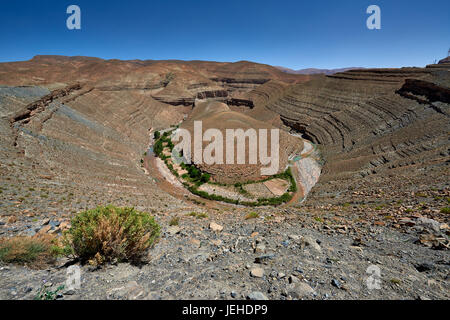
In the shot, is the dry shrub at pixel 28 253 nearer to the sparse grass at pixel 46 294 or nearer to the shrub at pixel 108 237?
the shrub at pixel 108 237

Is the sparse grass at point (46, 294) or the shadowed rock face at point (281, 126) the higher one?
the shadowed rock face at point (281, 126)

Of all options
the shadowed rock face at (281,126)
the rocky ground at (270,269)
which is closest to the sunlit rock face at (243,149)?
the shadowed rock face at (281,126)

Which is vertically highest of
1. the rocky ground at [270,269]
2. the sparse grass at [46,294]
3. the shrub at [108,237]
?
the shrub at [108,237]

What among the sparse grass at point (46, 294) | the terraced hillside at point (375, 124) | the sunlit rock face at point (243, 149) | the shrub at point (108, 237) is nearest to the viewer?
the sparse grass at point (46, 294)

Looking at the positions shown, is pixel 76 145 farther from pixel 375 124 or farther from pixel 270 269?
pixel 375 124

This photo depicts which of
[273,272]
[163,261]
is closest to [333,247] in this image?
[273,272]

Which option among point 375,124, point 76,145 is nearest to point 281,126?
point 375,124

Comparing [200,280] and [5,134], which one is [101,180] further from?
[200,280]

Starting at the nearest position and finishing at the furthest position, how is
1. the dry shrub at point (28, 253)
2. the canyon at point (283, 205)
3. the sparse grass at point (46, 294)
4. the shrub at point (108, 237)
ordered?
1. the sparse grass at point (46, 294)
2. the canyon at point (283, 205)
3. the dry shrub at point (28, 253)
4. the shrub at point (108, 237)
